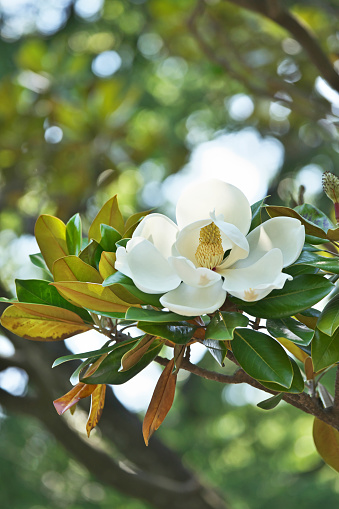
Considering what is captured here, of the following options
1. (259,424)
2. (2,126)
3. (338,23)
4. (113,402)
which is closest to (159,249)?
(113,402)

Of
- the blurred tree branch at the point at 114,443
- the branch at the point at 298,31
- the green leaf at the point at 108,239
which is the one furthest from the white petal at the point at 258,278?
the blurred tree branch at the point at 114,443

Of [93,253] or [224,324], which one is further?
[93,253]

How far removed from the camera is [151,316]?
1.45 ft

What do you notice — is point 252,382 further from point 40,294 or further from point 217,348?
point 40,294

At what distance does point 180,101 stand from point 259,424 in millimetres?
2194

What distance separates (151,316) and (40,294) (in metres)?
0.16

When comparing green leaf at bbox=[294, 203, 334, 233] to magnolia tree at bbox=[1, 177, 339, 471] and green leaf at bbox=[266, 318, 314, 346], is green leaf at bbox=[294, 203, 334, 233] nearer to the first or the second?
magnolia tree at bbox=[1, 177, 339, 471]

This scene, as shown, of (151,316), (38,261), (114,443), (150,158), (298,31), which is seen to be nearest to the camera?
(151,316)

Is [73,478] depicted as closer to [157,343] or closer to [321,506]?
[321,506]

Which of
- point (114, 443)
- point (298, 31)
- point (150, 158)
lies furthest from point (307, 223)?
point (150, 158)

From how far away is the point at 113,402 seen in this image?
1.87 metres

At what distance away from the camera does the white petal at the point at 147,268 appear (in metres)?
0.47

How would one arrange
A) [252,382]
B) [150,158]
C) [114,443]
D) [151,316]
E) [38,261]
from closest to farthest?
[151,316] → [252,382] → [38,261] → [114,443] → [150,158]

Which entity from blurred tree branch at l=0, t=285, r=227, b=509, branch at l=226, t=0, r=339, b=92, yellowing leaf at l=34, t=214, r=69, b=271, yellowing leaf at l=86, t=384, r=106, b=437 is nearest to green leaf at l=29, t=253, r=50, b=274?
yellowing leaf at l=34, t=214, r=69, b=271
